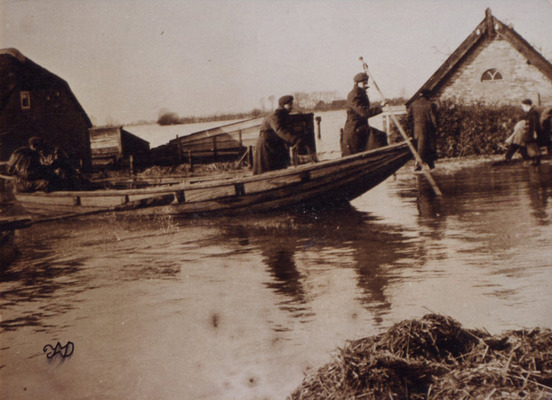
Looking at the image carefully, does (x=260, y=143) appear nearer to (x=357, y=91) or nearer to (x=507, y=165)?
(x=357, y=91)

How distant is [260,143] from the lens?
937cm

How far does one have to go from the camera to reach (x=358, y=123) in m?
9.88

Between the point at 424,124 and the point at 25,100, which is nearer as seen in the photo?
the point at 25,100

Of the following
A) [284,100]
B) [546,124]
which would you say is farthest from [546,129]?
[284,100]

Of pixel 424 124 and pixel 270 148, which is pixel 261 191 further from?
pixel 424 124

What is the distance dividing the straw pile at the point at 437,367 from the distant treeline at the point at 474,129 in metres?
12.5

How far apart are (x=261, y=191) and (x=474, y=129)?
28.9 feet

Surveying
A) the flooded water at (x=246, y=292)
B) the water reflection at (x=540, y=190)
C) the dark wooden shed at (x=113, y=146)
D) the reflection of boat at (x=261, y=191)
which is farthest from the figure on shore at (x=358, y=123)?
the dark wooden shed at (x=113, y=146)

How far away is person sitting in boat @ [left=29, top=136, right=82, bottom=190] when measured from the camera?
884 cm

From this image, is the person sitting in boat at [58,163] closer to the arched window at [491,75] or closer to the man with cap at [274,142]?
the man with cap at [274,142]

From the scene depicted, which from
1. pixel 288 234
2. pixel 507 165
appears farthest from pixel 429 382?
pixel 507 165

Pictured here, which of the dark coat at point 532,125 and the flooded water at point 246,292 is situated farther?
the dark coat at point 532,125

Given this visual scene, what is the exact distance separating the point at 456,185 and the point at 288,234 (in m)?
4.59

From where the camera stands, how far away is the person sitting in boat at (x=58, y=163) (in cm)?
884
